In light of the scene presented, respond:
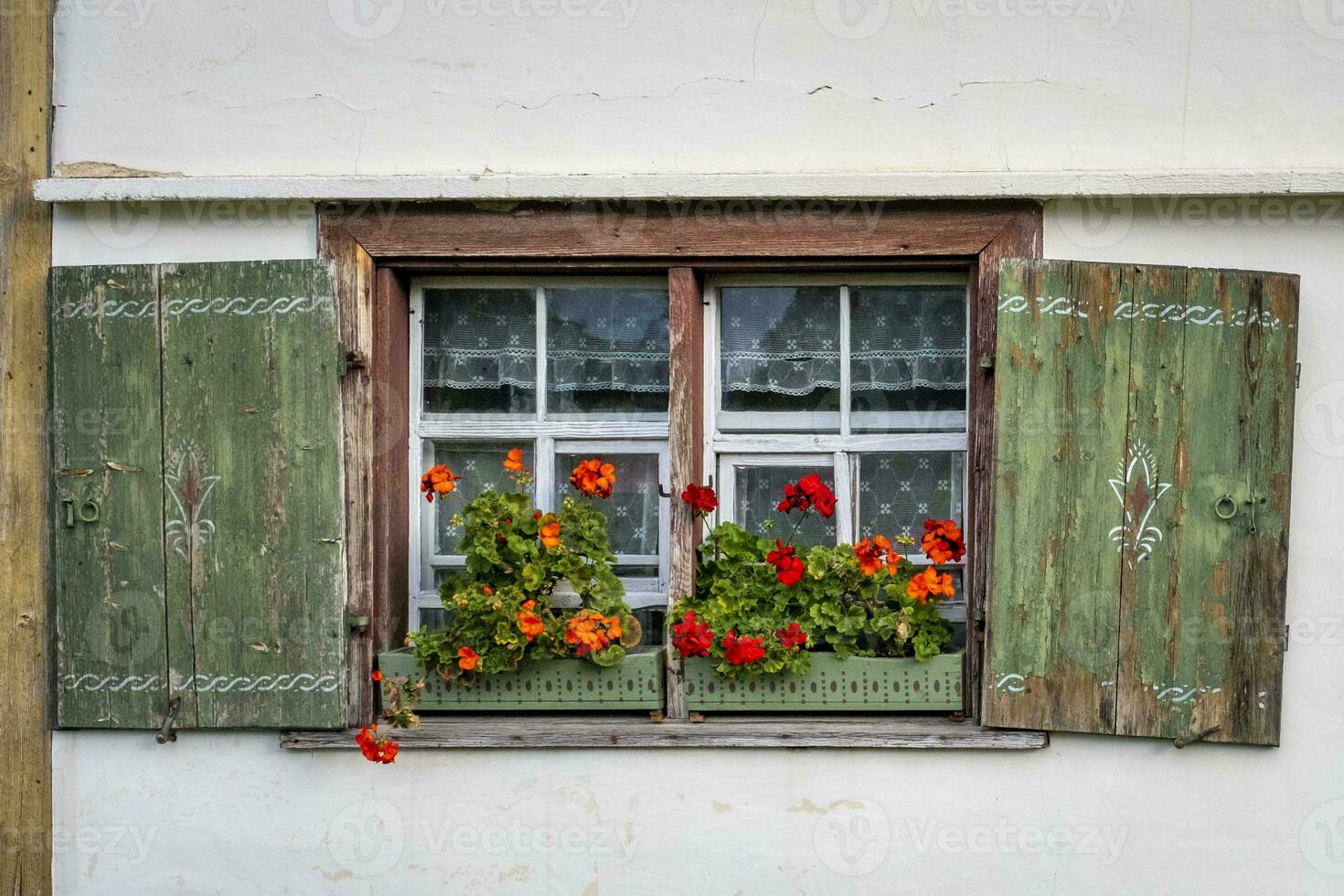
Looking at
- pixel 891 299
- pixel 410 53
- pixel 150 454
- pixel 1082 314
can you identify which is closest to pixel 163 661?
pixel 150 454

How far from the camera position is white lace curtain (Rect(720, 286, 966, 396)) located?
11.5 feet

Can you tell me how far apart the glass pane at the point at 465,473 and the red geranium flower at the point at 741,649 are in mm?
825

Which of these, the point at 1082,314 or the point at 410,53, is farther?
the point at 410,53

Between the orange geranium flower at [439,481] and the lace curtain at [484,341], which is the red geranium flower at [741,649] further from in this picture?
the lace curtain at [484,341]

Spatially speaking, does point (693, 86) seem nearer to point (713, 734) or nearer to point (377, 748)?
point (713, 734)

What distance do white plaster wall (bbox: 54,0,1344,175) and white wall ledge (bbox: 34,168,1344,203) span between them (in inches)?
3.7

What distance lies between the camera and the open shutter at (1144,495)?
10.4ft

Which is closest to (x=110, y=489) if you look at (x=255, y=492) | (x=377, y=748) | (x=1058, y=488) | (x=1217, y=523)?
(x=255, y=492)

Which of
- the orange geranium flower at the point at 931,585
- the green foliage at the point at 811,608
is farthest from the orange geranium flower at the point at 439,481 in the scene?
the orange geranium flower at the point at 931,585

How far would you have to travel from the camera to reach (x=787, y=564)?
327 cm

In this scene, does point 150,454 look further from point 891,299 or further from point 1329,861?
point 1329,861

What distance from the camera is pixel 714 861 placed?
10.9 ft

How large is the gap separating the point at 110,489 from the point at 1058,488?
260 cm

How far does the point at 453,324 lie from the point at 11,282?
1.23 meters
